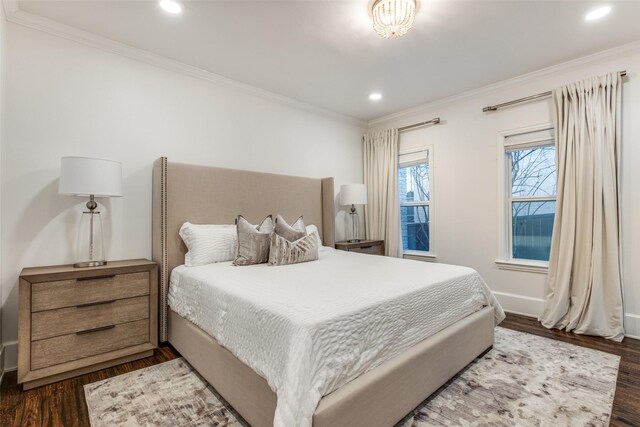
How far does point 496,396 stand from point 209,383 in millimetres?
1810

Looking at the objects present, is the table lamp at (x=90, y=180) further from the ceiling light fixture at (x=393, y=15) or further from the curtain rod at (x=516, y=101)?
the curtain rod at (x=516, y=101)

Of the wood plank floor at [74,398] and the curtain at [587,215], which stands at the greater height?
the curtain at [587,215]

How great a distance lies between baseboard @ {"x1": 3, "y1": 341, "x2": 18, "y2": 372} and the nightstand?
10.2 feet

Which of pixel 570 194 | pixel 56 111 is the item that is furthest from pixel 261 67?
pixel 570 194

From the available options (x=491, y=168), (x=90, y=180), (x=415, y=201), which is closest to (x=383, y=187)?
(x=415, y=201)

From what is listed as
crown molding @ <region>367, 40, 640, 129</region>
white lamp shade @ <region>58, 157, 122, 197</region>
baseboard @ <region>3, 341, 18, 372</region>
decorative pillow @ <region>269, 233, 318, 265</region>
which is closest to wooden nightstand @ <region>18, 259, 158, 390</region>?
baseboard @ <region>3, 341, 18, 372</region>

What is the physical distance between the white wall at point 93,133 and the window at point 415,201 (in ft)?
7.02

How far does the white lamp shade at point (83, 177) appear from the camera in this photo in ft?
6.94

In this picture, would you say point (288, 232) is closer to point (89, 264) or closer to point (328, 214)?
point (328, 214)

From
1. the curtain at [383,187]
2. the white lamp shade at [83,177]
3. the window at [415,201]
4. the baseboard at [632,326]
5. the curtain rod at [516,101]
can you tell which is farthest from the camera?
the curtain at [383,187]

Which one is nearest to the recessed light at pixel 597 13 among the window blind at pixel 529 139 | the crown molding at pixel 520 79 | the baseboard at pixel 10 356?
the crown molding at pixel 520 79

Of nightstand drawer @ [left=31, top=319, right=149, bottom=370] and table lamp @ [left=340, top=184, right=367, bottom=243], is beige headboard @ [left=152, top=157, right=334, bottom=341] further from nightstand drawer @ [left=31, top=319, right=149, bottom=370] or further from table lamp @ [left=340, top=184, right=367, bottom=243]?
table lamp @ [left=340, top=184, right=367, bottom=243]

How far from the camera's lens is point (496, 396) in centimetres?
185

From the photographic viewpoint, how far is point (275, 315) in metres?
1.43
